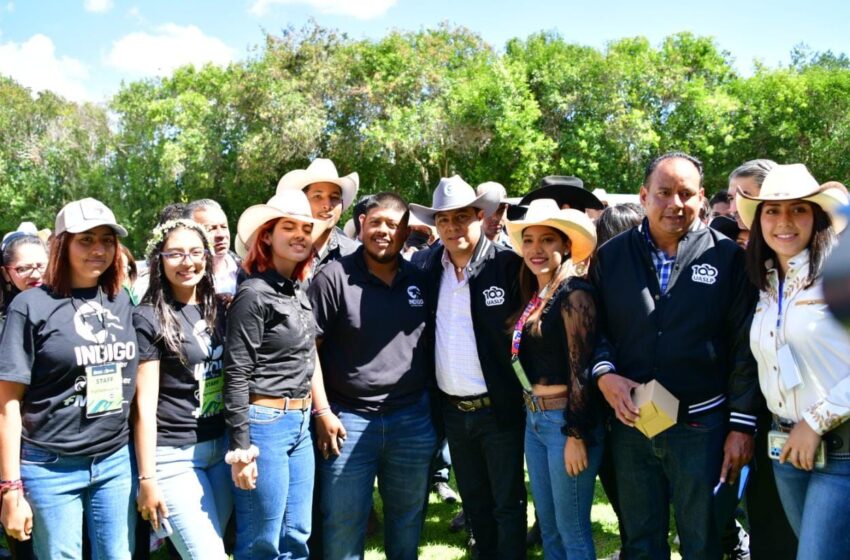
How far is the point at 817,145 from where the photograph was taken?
26.6m

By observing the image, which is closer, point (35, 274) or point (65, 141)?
point (35, 274)

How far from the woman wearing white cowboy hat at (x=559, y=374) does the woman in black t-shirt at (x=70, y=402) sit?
7.19 feet

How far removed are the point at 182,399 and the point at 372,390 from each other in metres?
1.09

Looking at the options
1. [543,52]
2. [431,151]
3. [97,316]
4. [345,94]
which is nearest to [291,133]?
[345,94]

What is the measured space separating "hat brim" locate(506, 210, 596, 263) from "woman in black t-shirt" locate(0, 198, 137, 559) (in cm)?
221

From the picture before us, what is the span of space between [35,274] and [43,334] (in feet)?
6.95

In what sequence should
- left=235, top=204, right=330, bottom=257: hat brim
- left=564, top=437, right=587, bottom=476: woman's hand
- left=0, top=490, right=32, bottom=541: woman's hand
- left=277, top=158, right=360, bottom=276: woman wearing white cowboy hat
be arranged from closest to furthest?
left=0, top=490, right=32, bottom=541: woman's hand, left=564, top=437, right=587, bottom=476: woman's hand, left=235, top=204, right=330, bottom=257: hat brim, left=277, top=158, right=360, bottom=276: woman wearing white cowboy hat

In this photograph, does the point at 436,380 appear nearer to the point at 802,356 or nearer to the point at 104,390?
the point at 104,390

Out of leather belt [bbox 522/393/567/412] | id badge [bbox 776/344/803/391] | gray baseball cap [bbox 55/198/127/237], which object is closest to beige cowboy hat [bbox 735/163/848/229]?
id badge [bbox 776/344/803/391]

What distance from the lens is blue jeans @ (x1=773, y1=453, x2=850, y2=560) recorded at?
2.84m

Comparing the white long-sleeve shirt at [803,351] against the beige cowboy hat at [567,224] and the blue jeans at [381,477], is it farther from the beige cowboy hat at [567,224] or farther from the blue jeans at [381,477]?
the blue jeans at [381,477]

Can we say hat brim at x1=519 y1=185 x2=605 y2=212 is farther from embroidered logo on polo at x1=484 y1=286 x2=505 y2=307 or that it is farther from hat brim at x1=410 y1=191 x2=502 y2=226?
embroidered logo on polo at x1=484 y1=286 x2=505 y2=307

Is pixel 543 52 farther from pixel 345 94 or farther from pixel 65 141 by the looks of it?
pixel 65 141

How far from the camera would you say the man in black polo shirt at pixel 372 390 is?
13.1ft
